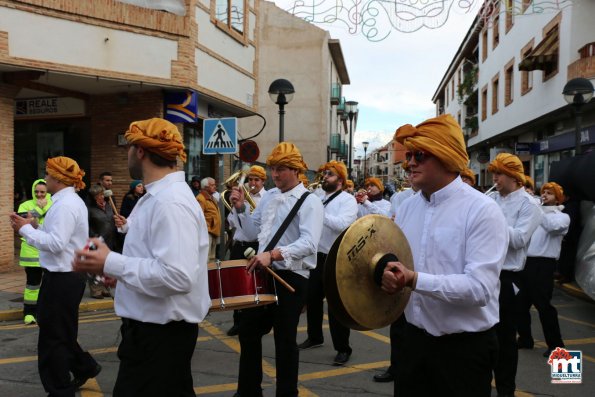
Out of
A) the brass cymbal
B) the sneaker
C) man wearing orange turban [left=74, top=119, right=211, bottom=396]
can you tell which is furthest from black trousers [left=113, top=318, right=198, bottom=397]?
the sneaker

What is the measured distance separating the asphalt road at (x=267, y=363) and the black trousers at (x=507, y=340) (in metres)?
0.41

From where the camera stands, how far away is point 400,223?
9.73 ft

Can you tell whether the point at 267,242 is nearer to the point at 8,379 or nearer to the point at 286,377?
the point at 286,377

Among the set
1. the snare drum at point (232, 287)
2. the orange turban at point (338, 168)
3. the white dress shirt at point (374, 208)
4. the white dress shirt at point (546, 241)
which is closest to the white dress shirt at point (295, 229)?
the snare drum at point (232, 287)

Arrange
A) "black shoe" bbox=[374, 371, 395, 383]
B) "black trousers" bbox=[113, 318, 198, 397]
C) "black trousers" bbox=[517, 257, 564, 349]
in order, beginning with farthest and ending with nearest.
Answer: "black trousers" bbox=[517, 257, 564, 349]
"black shoe" bbox=[374, 371, 395, 383]
"black trousers" bbox=[113, 318, 198, 397]

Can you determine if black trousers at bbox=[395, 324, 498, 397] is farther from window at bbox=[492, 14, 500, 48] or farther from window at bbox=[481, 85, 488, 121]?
window at bbox=[481, 85, 488, 121]

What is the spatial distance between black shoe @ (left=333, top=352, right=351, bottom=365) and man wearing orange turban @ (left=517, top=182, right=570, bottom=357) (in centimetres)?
187

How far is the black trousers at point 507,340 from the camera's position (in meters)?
4.57

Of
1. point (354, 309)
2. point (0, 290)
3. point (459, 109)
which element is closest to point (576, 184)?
point (354, 309)

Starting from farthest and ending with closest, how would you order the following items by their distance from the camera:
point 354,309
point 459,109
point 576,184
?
point 459,109 < point 576,184 < point 354,309

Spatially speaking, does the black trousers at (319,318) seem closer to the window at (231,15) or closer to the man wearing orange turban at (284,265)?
the man wearing orange turban at (284,265)

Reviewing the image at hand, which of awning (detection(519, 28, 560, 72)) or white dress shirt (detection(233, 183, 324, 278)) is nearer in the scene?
white dress shirt (detection(233, 183, 324, 278))

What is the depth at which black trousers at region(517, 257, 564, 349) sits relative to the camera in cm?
595

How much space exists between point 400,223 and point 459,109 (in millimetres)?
39514
